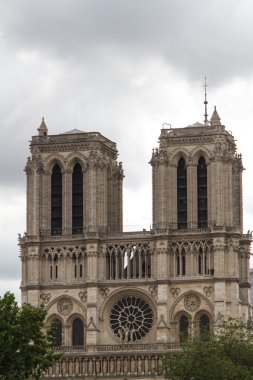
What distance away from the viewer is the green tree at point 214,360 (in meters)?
122

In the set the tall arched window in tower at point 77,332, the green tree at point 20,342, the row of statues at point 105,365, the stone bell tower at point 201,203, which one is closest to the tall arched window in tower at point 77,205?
the stone bell tower at point 201,203

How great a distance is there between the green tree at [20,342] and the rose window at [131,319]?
142 feet

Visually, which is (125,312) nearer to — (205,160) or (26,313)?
(205,160)

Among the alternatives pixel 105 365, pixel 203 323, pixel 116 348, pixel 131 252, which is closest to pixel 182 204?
pixel 131 252

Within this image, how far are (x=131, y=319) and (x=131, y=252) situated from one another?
607 cm

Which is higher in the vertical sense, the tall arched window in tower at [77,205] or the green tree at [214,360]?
the tall arched window in tower at [77,205]

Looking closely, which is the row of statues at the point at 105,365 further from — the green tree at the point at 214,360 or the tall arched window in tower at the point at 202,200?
the green tree at the point at 214,360

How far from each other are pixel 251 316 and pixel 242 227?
817cm

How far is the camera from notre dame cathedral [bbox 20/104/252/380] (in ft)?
493

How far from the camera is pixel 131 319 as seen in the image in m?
154

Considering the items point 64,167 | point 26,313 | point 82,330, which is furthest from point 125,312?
point 26,313

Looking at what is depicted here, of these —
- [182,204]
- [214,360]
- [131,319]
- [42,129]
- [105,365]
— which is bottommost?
[105,365]

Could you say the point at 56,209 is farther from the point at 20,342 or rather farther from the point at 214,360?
the point at 20,342

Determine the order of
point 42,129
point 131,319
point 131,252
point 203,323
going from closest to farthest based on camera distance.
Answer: point 203,323 < point 131,252 < point 131,319 < point 42,129
